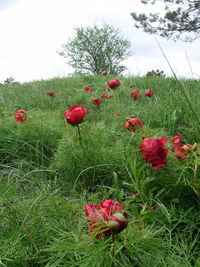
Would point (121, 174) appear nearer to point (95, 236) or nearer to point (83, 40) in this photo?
point (95, 236)

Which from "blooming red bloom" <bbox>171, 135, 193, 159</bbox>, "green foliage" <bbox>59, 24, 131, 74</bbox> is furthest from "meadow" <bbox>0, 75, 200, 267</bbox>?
"green foliage" <bbox>59, 24, 131, 74</bbox>

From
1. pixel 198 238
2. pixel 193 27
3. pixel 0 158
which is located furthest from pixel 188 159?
pixel 193 27

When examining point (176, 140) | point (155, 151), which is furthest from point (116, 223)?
point (176, 140)

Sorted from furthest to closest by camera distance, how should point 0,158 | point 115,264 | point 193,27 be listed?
point 193,27
point 0,158
point 115,264

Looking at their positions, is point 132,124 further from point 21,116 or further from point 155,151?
point 21,116

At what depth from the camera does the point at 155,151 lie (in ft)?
3.59

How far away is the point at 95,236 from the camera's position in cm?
83

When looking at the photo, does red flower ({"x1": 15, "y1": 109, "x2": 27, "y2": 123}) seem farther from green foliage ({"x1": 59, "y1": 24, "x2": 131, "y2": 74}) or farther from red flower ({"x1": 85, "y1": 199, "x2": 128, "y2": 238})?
green foliage ({"x1": 59, "y1": 24, "x2": 131, "y2": 74})

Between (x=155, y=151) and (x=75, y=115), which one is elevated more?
(x=75, y=115)

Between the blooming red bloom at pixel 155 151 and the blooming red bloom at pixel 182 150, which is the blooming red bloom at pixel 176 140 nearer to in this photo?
the blooming red bloom at pixel 182 150

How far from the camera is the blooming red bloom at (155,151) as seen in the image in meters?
1.10

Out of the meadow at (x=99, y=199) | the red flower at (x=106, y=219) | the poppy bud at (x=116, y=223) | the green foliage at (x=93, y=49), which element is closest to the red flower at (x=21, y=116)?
the meadow at (x=99, y=199)

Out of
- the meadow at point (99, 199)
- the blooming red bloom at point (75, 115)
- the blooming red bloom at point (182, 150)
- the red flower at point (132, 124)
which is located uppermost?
the blooming red bloom at point (75, 115)

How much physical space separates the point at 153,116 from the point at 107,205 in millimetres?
1606
